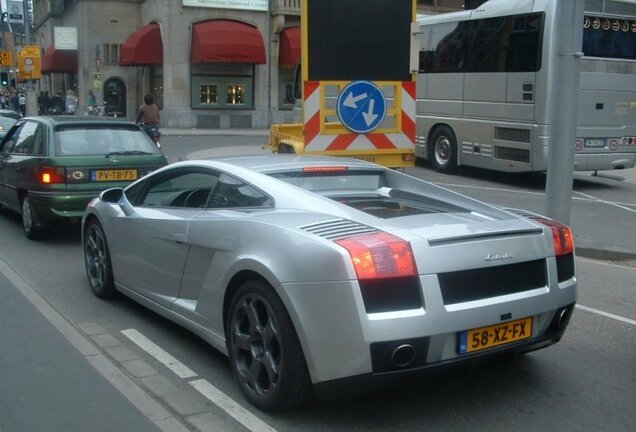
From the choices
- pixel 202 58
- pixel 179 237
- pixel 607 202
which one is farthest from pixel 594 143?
pixel 202 58

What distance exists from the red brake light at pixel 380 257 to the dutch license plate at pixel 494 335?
499 mm

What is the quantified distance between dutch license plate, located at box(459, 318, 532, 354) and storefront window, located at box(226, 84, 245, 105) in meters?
31.7

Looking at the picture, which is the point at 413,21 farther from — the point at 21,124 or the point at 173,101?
the point at 173,101

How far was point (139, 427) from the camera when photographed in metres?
4.05

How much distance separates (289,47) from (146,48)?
6.68 meters

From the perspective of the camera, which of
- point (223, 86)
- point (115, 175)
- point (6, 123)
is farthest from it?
point (223, 86)

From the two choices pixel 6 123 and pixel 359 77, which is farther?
pixel 6 123

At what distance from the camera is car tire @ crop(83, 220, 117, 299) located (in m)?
6.51

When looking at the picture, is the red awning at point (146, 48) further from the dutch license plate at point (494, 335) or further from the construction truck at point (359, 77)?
the dutch license plate at point (494, 335)

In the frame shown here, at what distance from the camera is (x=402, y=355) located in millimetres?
3717

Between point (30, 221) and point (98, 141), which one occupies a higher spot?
point (98, 141)

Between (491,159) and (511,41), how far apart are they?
240 cm

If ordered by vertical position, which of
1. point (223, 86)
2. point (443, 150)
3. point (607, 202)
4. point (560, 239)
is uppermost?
point (223, 86)

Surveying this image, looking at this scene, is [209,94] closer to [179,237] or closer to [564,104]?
[564,104]
